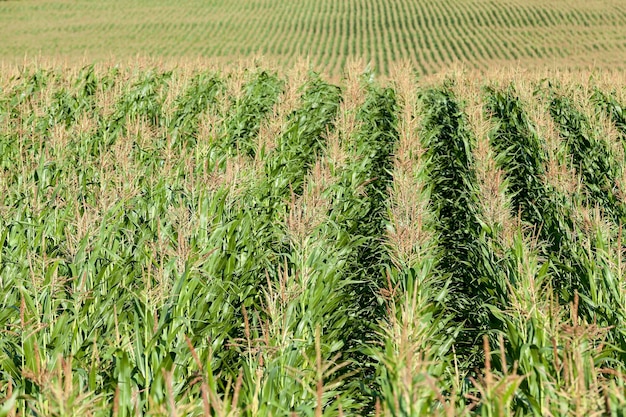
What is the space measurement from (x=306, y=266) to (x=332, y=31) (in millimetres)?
41733

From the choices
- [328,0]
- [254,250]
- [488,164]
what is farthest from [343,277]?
[328,0]

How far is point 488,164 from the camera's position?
8.88 metres

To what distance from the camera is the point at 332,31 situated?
147 feet

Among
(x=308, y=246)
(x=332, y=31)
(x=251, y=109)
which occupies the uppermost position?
(x=308, y=246)

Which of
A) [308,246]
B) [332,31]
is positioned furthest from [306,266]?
[332,31]

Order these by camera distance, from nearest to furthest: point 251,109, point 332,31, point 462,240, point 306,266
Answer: point 306,266
point 462,240
point 251,109
point 332,31

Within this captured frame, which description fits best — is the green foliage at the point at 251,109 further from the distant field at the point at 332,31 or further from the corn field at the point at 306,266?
the distant field at the point at 332,31

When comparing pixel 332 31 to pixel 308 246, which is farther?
pixel 332 31

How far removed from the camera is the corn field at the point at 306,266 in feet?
11.6

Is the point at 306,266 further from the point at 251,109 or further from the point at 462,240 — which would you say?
the point at 251,109

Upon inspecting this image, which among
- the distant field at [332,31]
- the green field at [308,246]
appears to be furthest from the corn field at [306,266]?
the distant field at [332,31]

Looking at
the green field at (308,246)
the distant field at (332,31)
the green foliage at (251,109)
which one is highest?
the green field at (308,246)

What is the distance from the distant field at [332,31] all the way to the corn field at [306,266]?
23942 millimetres

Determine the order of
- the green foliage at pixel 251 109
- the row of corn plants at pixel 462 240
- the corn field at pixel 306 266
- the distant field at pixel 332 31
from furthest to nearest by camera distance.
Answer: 1. the distant field at pixel 332 31
2. the green foliage at pixel 251 109
3. the row of corn plants at pixel 462 240
4. the corn field at pixel 306 266
